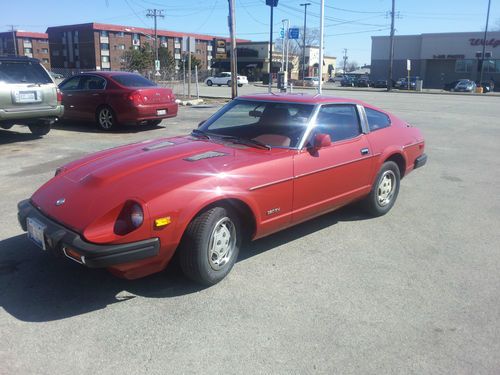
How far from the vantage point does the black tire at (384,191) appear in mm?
5359

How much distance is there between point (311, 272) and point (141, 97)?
8.44 meters

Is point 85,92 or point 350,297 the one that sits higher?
point 85,92

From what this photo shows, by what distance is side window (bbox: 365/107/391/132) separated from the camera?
213 inches

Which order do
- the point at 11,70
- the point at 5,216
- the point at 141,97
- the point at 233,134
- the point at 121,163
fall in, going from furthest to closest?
the point at 141,97, the point at 11,70, the point at 5,216, the point at 233,134, the point at 121,163

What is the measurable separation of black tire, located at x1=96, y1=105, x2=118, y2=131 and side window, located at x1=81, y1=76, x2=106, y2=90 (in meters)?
0.54

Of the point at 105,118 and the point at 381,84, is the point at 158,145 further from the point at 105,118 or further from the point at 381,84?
the point at 381,84

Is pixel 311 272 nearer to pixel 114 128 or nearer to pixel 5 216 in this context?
pixel 5 216

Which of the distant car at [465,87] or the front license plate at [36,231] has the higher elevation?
the distant car at [465,87]

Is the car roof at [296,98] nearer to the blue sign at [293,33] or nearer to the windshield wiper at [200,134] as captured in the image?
the windshield wiper at [200,134]

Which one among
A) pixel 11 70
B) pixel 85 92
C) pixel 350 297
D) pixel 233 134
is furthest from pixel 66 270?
pixel 85 92

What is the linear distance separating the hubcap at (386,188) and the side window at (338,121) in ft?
2.37

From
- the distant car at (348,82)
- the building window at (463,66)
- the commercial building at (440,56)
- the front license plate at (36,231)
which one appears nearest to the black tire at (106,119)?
the front license plate at (36,231)

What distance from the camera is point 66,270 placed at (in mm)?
3920

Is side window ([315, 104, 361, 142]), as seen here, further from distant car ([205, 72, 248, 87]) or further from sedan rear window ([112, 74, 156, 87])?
distant car ([205, 72, 248, 87])
